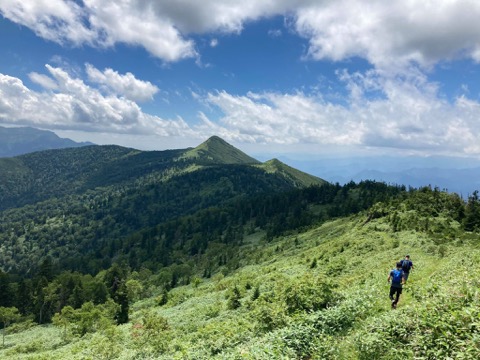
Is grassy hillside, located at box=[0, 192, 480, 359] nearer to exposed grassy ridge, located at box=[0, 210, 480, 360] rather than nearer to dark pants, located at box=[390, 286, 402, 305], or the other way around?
exposed grassy ridge, located at box=[0, 210, 480, 360]

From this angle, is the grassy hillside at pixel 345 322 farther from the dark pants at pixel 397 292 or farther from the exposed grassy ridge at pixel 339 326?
the dark pants at pixel 397 292

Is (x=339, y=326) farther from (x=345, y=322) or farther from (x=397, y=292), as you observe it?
(x=397, y=292)

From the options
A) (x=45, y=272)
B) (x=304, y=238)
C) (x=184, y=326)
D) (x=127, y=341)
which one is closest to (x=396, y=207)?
(x=304, y=238)

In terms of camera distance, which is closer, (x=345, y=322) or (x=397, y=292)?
(x=345, y=322)

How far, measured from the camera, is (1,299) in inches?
5148

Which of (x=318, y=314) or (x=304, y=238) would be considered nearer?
(x=318, y=314)

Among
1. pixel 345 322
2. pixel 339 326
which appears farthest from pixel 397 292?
pixel 339 326

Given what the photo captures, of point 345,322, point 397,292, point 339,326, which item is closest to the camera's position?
point 339,326

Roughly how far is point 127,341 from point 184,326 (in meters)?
8.99

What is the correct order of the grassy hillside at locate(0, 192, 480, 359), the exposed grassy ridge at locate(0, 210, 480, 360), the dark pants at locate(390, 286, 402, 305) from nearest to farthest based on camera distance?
the exposed grassy ridge at locate(0, 210, 480, 360) → the grassy hillside at locate(0, 192, 480, 359) → the dark pants at locate(390, 286, 402, 305)

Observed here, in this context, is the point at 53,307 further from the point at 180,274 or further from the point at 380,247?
the point at 380,247

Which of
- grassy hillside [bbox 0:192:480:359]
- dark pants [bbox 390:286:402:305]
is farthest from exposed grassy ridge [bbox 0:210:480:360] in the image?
dark pants [bbox 390:286:402:305]

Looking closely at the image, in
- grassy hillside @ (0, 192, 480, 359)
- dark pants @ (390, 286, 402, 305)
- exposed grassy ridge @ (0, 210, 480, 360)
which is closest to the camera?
exposed grassy ridge @ (0, 210, 480, 360)

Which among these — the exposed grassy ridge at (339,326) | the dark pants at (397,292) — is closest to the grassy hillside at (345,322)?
the exposed grassy ridge at (339,326)
